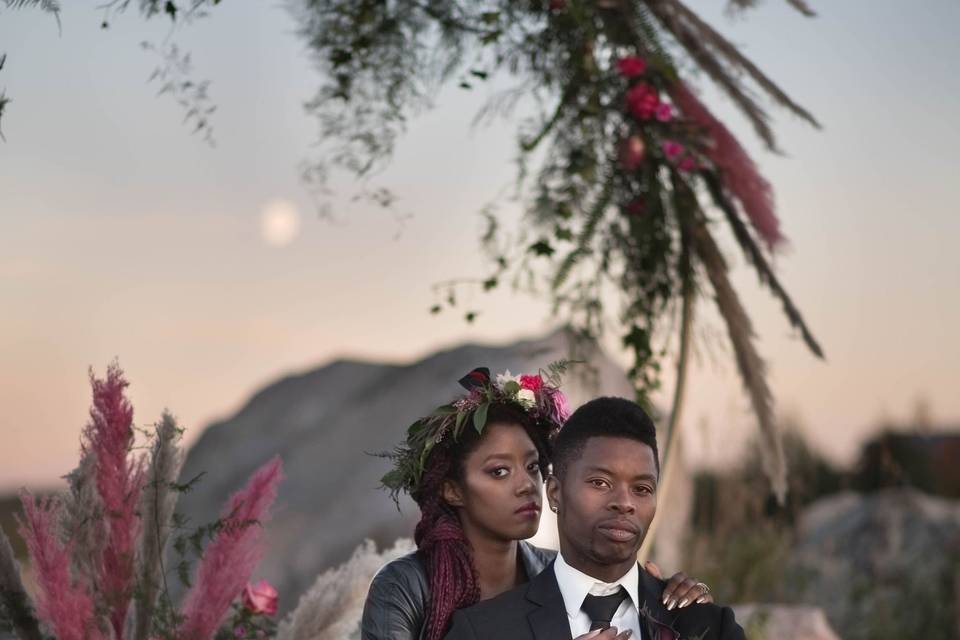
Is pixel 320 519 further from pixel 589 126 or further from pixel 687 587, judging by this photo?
pixel 687 587

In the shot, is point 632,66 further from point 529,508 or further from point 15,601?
point 15,601

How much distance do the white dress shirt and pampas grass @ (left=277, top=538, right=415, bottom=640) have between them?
2.23 feet

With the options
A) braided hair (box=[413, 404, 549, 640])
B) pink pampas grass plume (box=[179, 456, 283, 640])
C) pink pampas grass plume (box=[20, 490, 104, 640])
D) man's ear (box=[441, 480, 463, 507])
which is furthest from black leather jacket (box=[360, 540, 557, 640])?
pink pampas grass plume (box=[20, 490, 104, 640])

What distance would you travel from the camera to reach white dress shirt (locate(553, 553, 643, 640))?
282 cm

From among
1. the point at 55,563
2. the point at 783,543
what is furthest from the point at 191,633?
the point at 783,543

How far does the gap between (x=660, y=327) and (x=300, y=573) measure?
2.83 metres

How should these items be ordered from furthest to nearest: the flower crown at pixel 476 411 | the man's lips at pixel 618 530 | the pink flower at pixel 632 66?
the pink flower at pixel 632 66
the flower crown at pixel 476 411
the man's lips at pixel 618 530

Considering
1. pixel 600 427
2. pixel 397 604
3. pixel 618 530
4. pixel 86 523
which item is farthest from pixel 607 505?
pixel 86 523

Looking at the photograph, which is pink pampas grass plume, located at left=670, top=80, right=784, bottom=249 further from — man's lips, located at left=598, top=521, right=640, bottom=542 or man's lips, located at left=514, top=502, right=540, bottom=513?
man's lips, located at left=598, top=521, right=640, bottom=542

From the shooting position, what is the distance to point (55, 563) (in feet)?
8.84

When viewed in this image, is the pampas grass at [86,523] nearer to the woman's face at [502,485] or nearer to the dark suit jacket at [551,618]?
the dark suit jacket at [551,618]

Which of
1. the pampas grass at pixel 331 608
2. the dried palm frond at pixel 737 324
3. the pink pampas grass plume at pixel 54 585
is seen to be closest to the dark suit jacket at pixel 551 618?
the pampas grass at pixel 331 608

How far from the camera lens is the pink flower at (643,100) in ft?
16.0

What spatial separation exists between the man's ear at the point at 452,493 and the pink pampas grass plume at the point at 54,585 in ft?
3.37
